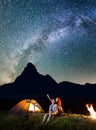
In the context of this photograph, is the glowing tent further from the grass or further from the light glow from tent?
the grass

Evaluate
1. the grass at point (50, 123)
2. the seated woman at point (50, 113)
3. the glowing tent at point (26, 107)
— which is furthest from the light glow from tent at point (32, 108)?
the seated woman at point (50, 113)

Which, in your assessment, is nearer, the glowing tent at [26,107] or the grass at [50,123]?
the grass at [50,123]

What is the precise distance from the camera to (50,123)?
17547 mm

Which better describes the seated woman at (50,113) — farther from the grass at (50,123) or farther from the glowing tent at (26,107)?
the glowing tent at (26,107)

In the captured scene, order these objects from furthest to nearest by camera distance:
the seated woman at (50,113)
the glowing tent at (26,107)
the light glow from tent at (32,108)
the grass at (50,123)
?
the light glow from tent at (32,108), the glowing tent at (26,107), the seated woman at (50,113), the grass at (50,123)

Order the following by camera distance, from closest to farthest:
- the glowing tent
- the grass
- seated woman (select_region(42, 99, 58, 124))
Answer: the grass, seated woman (select_region(42, 99, 58, 124)), the glowing tent

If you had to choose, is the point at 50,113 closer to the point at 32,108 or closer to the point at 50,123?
the point at 50,123

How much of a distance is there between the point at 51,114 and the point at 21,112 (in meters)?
4.49

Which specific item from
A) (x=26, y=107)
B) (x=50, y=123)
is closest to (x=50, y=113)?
(x=50, y=123)

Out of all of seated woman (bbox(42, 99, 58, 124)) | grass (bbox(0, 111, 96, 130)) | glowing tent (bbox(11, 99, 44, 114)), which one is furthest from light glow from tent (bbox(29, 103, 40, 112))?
seated woman (bbox(42, 99, 58, 124))

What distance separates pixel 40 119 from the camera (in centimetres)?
1883

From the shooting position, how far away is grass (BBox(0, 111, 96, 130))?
16164 millimetres

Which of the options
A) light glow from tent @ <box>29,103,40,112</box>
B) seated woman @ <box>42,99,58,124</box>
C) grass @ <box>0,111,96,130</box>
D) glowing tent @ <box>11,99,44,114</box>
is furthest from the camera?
light glow from tent @ <box>29,103,40,112</box>

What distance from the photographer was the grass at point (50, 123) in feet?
53.0
